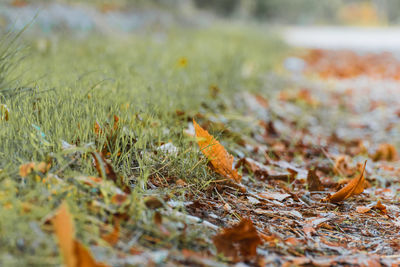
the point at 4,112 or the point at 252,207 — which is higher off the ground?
the point at 4,112

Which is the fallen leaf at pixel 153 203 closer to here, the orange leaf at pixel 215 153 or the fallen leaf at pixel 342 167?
the orange leaf at pixel 215 153

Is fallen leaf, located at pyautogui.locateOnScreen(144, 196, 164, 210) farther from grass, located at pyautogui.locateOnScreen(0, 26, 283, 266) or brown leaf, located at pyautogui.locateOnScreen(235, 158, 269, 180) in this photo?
brown leaf, located at pyautogui.locateOnScreen(235, 158, 269, 180)

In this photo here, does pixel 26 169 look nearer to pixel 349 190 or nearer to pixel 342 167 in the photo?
pixel 349 190

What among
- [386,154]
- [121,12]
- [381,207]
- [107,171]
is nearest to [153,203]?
[107,171]

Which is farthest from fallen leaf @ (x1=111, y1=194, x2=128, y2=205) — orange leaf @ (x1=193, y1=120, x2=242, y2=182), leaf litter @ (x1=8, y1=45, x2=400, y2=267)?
orange leaf @ (x1=193, y1=120, x2=242, y2=182)

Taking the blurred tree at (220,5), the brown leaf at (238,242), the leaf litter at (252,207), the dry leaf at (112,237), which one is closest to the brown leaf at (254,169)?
the leaf litter at (252,207)

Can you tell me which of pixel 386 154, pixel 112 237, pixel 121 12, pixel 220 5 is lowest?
pixel 386 154

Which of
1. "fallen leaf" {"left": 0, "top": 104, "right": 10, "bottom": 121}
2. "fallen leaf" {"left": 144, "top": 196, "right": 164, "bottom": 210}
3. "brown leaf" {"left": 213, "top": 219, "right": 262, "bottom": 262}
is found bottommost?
"brown leaf" {"left": 213, "top": 219, "right": 262, "bottom": 262}

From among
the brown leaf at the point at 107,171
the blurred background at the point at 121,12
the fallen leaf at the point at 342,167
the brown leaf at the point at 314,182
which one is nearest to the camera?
the brown leaf at the point at 107,171
